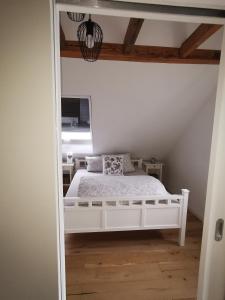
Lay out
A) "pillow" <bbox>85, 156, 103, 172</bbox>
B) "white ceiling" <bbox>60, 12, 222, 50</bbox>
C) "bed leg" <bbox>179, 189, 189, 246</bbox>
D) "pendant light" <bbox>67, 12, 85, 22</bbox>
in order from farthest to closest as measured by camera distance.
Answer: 1. "pillow" <bbox>85, 156, 103, 172</bbox>
2. "bed leg" <bbox>179, 189, 189, 246</bbox>
3. "white ceiling" <bbox>60, 12, 222, 50</bbox>
4. "pendant light" <bbox>67, 12, 85, 22</bbox>

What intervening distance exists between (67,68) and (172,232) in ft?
8.87

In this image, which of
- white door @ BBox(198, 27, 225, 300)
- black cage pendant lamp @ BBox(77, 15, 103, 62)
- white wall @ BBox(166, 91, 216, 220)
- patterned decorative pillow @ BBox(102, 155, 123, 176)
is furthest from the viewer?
patterned decorative pillow @ BBox(102, 155, 123, 176)

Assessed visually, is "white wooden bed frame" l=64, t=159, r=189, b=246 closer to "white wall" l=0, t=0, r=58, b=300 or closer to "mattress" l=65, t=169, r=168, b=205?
"mattress" l=65, t=169, r=168, b=205

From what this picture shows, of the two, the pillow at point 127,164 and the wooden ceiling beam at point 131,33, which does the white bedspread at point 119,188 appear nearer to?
the pillow at point 127,164

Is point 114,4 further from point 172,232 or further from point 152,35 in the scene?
point 172,232

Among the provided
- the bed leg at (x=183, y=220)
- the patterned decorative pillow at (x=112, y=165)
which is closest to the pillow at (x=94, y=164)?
the patterned decorative pillow at (x=112, y=165)

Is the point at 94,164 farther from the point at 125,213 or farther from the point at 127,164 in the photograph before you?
the point at 125,213

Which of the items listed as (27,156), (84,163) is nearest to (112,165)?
(84,163)

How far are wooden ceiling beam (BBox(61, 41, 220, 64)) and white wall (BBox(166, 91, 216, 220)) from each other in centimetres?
68

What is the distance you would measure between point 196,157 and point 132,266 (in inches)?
81.3

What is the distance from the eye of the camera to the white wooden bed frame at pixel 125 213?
2.48m

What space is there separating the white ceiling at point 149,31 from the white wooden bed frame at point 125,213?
186cm

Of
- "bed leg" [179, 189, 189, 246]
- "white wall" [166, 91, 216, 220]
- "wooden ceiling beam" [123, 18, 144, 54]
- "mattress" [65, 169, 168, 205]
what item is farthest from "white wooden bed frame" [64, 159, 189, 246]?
"wooden ceiling beam" [123, 18, 144, 54]

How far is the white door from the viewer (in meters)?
0.98
